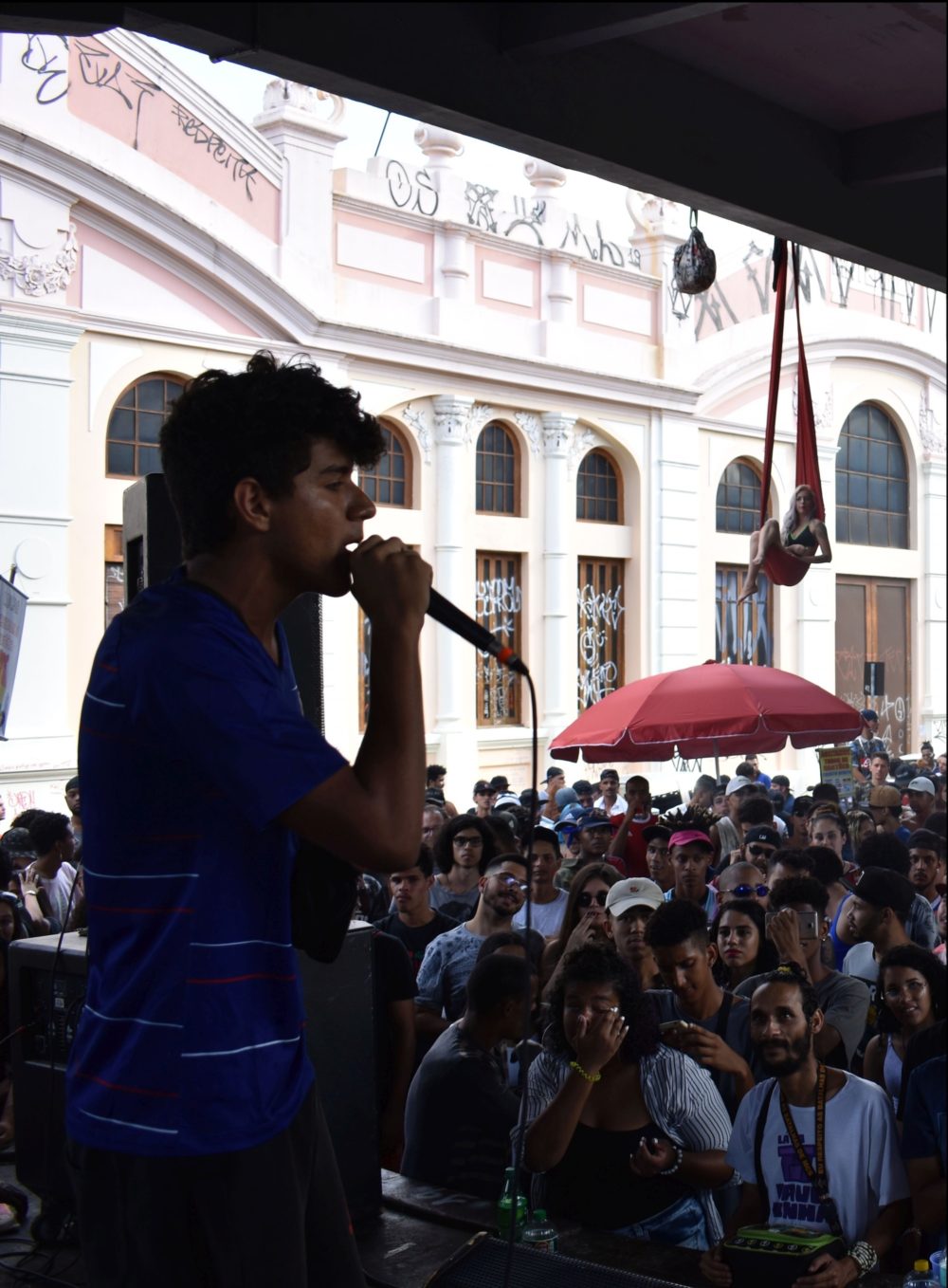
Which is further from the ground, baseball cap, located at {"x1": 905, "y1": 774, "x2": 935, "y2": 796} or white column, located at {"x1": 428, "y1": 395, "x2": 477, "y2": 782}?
white column, located at {"x1": 428, "y1": 395, "x2": 477, "y2": 782}

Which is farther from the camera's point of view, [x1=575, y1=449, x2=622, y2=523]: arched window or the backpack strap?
[x1=575, y1=449, x2=622, y2=523]: arched window

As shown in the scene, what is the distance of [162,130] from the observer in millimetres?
14555

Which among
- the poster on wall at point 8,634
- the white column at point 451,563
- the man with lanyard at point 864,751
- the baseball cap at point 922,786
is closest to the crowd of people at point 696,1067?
the poster on wall at point 8,634

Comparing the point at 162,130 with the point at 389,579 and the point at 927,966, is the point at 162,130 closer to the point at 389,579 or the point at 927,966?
the point at 927,966

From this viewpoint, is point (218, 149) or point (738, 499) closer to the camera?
point (218, 149)

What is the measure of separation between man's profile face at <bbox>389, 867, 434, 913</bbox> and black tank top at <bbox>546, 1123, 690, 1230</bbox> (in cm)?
288

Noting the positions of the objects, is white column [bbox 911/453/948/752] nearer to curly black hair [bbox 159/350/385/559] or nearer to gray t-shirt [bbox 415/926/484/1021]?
gray t-shirt [bbox 415/926/484/1021]

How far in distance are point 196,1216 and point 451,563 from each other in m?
15.4

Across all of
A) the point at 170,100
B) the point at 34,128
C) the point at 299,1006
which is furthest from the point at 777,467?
the point at 299,1006

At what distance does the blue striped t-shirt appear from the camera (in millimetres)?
1854

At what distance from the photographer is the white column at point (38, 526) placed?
13.5 metres

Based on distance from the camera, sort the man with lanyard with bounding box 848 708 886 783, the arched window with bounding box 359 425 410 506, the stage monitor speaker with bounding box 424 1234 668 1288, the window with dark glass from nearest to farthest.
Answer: the stage monitor speaker with bounding box 424 1234 668 1288, the man with lanyard with bounding box 848 708 886 783, the arched window with bounding box 359 425 410 506, the window with dark glass

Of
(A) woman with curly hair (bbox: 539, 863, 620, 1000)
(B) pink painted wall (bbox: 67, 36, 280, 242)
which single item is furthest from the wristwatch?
(B) pink painted wall (bbox: 67, 36, 280, 242)

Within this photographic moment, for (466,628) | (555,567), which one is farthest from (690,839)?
(555,567)
